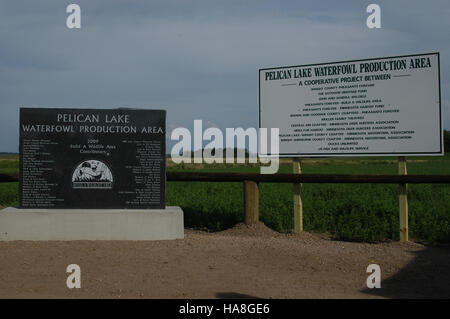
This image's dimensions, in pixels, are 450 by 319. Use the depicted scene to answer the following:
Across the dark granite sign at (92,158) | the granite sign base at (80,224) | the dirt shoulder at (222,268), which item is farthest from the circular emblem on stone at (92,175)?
the dirt shoulder at (222,268)

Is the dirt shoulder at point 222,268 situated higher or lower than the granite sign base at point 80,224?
lower

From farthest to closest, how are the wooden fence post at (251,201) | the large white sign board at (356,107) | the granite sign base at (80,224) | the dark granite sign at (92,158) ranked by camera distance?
the wooden fence post at (251,201)
the large white sign board at (356,107)
the dark granite sign at (92,158)
the granite sign base at (80,224)

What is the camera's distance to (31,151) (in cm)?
947

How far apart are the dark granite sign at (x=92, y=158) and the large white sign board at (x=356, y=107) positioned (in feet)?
8.86

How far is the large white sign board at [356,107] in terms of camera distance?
32.6 feet

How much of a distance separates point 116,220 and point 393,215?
621 centimetres

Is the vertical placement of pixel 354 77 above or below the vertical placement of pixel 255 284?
above

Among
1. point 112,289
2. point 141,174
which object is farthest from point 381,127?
point 112,289

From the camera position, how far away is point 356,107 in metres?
10.4

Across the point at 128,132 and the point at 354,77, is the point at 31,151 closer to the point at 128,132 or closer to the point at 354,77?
the point at 128,132

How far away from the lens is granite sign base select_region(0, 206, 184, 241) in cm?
918

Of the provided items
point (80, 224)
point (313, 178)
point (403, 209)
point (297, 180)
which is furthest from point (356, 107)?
point (80, 224)

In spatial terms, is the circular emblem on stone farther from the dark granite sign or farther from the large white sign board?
the large white sign board

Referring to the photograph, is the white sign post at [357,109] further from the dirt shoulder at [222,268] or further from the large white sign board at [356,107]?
the dirt shoulder at [222,268]
